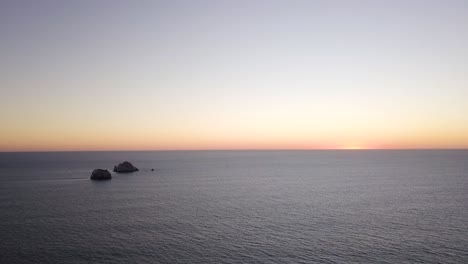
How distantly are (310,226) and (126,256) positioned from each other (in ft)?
126

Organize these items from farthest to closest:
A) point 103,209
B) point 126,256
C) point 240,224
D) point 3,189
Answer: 1. point 3,189
2. point 103,209
3. point 240,224
4. point 126,256

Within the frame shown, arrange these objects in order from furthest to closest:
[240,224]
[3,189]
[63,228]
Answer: [3,189] → [240,224] → [63,228]

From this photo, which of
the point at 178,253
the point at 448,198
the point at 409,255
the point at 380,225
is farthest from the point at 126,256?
the point at 448,198

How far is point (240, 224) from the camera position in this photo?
233 feet

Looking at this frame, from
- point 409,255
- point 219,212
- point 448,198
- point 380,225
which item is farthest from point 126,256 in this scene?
point 448,198

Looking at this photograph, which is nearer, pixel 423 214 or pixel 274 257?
pixel 274 257

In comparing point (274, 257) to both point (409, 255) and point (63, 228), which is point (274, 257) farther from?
point (63, 228)

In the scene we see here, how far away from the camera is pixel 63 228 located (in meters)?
66.3

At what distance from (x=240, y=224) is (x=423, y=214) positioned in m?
46.4

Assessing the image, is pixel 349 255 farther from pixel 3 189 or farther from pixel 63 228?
pixel 3 189

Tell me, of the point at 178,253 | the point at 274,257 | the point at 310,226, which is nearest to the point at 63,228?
the point at 178,253

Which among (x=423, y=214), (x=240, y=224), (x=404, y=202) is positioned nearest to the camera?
(x=240, y=224)

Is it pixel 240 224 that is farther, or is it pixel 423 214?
pixel 423 214

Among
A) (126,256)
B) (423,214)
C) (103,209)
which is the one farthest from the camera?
(103,209)
